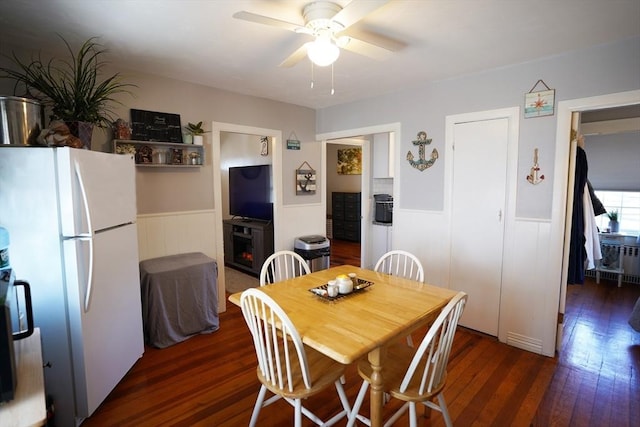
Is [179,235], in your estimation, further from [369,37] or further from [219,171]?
[369,37]

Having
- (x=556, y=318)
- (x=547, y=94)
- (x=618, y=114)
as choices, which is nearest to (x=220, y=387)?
(x=556, y=318)

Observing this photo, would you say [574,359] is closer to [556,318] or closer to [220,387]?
[556,318]

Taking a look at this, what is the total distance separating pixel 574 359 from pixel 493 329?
1.93 feet

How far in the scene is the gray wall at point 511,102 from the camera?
2275 millimetres

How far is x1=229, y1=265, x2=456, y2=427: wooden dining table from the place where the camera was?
1367mm

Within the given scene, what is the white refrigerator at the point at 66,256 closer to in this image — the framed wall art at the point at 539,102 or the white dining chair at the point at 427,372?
the white dining chair at the point at 427,372

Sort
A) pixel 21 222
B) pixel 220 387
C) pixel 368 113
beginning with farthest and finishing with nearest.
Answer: pixel 368 113, pixel 220 387, pixel 21 222

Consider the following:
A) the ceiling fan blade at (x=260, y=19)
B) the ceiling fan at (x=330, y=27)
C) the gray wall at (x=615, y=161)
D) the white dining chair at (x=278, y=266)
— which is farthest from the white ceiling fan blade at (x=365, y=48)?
the gray wall at (x=615, y=161)

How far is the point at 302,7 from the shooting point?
1.78 meters

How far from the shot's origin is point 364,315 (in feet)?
5.30

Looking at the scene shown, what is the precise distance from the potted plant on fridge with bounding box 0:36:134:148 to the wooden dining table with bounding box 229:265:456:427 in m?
1.52

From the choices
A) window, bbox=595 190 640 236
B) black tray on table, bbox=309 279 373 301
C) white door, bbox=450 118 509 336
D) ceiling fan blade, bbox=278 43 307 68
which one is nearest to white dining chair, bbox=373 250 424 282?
black tray on table, bbox=309 279 373 301

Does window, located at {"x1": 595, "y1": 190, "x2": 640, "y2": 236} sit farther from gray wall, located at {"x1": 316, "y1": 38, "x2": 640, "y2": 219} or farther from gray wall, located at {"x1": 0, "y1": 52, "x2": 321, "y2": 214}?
gray wall, located at {"x1": 0, "y1": 52, "x2": 321, "y2": 214}

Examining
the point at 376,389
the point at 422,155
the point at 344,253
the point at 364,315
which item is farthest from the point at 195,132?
the point at 344,253
